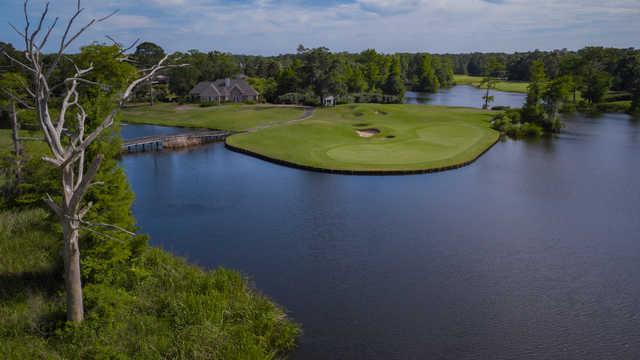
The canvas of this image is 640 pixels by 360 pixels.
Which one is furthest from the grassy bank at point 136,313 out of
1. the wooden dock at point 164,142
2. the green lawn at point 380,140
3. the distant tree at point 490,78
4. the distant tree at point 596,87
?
the distant tree at point 596,87

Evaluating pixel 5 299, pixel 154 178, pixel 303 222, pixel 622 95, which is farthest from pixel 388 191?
pixel 622 95

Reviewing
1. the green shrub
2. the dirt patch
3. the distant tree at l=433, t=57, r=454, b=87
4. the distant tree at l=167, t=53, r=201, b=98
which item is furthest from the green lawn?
the distant tree at l=433, t=57, r=454, b=87

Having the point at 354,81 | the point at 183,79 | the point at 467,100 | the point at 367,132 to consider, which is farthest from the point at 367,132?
the point at 467,100

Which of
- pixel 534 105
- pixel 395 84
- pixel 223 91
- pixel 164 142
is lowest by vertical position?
pixel 164 142

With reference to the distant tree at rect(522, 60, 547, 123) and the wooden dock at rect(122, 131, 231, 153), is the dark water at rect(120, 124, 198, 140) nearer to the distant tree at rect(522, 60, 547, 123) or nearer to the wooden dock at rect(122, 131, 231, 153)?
the wooden dock at rect(122, 131, 231, 153)

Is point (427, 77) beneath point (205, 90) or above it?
above

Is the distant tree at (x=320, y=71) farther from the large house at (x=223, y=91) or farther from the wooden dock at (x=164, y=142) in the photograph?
the wooden dock at (x=164, y=142)

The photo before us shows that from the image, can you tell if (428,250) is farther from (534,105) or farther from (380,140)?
(534,105)
